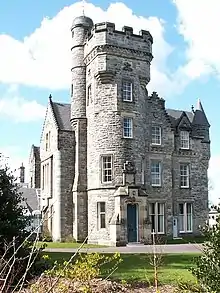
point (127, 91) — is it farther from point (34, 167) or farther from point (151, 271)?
point (151, 271)

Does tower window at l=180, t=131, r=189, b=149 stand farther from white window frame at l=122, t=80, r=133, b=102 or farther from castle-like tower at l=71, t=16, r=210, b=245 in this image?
white window frame at l=122, t=80, r=133, b=102

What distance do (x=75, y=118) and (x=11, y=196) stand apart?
21.0 metres

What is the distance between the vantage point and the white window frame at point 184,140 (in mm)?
39156

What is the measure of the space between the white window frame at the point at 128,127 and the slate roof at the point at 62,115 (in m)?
5.68

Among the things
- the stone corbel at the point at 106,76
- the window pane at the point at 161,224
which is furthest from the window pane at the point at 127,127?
the window pane at the point at 161,224

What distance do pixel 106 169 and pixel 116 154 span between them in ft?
4.27

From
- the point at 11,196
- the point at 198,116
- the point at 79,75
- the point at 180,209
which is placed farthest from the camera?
the point at 198,116

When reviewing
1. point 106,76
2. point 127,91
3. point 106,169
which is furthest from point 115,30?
point 106,169

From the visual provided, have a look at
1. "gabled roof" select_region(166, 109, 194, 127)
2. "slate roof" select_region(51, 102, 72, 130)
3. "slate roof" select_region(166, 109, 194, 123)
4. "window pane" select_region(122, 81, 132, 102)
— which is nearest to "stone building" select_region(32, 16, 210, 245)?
"window pane" select_region(122, 81, 132, 102)

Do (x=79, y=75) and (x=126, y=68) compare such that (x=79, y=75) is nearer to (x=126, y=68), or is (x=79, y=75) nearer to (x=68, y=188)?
(x=126, y=68)

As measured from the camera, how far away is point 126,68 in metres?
32.2

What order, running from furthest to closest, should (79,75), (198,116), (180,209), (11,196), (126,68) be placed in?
(198,116) < (180,209) < (79,75) < (126,68) < (11,196)

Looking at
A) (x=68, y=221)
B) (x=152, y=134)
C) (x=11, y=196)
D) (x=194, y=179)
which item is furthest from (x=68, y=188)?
(x=11, y=196)

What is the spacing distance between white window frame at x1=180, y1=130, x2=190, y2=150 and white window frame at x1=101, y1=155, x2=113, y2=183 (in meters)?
10.1
